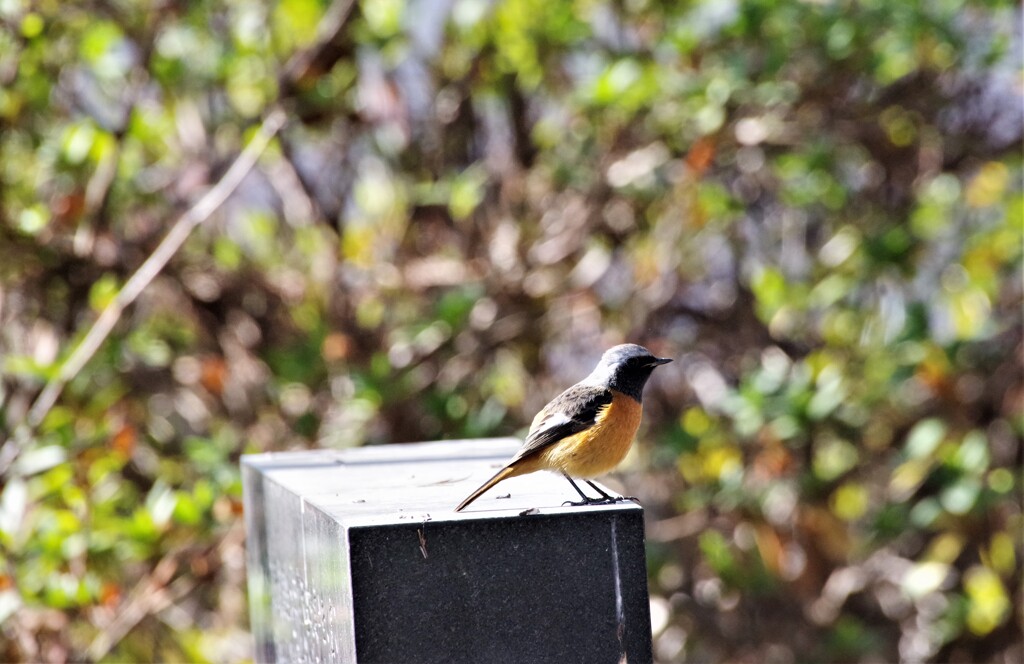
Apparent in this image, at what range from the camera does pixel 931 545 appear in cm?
615

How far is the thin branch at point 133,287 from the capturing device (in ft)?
14.7

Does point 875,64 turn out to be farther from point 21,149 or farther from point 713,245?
point 21,149

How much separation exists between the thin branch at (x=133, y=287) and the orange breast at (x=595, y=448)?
235cm

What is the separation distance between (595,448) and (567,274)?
2993mm

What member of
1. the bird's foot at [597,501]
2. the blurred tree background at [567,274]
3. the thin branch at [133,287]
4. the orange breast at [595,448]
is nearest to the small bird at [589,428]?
the orange breast at [595,448]

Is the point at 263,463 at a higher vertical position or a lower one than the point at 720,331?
lower

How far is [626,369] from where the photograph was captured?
3082 millimetres

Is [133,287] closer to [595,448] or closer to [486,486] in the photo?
[595,448]

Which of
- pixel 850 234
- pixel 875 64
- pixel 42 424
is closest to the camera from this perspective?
pixel 42 424

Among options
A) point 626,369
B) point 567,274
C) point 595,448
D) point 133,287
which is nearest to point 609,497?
point 595,448

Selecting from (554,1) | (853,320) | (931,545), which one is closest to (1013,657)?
(931,545)

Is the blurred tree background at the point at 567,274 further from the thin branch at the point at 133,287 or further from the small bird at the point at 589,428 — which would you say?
the small bird at the point at 589,428

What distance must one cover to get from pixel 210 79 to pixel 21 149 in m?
0.80

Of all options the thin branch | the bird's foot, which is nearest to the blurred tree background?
the thin branch
